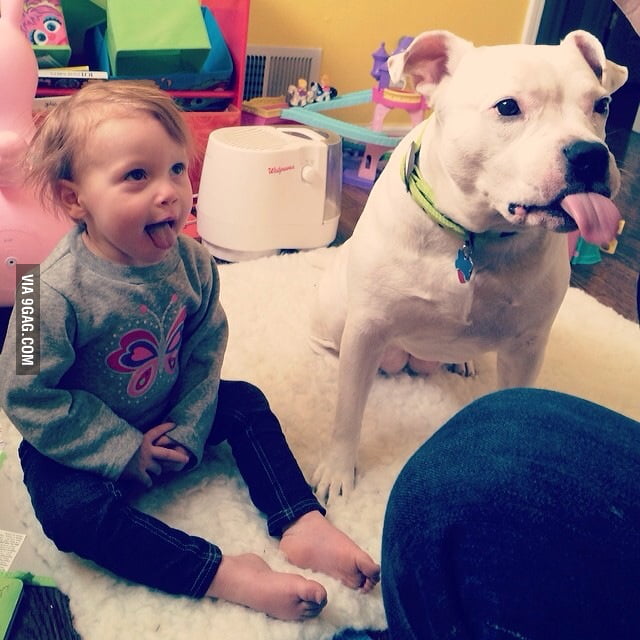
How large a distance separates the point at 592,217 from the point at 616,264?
1.48 meters

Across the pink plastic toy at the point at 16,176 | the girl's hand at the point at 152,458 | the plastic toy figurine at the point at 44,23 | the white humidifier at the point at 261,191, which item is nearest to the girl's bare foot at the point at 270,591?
the girl's hand at the point at 152,458

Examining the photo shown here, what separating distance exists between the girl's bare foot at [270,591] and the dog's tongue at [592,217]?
553 mm

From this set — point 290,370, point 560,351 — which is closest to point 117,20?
point 290,370

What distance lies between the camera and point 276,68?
2650mm

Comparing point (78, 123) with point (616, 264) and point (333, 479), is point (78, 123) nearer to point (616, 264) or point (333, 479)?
point (333, 479)

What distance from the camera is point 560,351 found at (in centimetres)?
158

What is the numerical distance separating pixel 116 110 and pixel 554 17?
2907 millimetres

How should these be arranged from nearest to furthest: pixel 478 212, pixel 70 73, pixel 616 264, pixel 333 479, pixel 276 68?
pixel 478 212
pixel 333 479
pixel 70 73
pixel 616 264
pixel 276 68

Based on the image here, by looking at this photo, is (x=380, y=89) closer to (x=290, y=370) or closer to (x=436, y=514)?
(x=290, y=370)

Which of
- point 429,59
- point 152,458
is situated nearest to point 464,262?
point 429,59

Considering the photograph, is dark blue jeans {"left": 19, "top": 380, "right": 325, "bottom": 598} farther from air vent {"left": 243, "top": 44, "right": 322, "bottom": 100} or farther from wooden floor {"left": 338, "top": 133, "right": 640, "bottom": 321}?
air vent {"left": 243, "top": 44, "right": 322, "bottom": 100}

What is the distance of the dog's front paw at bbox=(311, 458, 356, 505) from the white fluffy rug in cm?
2

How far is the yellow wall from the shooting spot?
8.45ft

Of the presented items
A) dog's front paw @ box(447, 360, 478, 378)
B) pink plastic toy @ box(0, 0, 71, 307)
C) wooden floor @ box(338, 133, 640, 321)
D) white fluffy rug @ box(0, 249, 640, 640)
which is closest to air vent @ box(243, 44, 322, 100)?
wooden floor @ box(338, 133, 640, 321)
